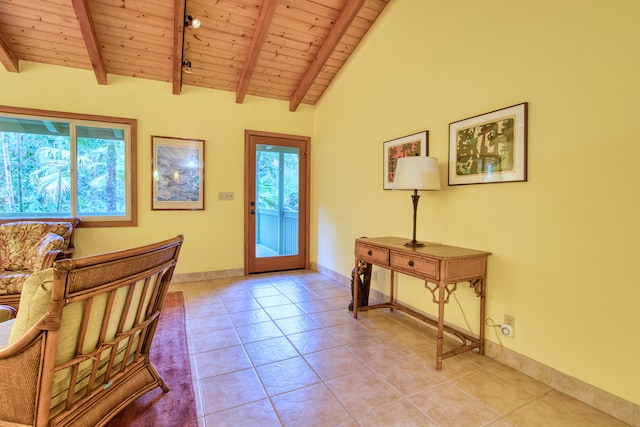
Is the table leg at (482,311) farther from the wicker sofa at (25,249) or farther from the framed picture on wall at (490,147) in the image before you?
the wicker sofa at (25,249)

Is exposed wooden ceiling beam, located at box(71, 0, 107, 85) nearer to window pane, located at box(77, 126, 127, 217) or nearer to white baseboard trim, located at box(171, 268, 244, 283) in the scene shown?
window pane, located at box(77, 126, 127, 217)

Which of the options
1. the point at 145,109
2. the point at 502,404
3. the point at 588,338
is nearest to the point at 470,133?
the point at 588,338

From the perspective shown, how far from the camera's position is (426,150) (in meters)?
2.96

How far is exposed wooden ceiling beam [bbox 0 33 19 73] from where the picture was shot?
322cm

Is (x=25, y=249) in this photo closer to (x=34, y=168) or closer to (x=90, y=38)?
(x=34, y=168)

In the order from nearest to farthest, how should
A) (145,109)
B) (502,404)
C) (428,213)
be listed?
(502,404) → (428,213) → (145,109)

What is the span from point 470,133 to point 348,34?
6.97 feet

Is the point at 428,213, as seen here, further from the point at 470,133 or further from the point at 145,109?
the point at 145,109

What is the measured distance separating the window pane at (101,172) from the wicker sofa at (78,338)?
269 cm

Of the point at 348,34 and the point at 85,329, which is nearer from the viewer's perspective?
the point at 85,329

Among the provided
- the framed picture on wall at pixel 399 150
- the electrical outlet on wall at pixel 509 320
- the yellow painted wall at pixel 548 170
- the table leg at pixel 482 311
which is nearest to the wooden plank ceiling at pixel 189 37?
the yellow painted wall at pixel 548 170

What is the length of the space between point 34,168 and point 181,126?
1692 mm

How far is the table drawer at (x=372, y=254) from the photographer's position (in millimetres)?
2795

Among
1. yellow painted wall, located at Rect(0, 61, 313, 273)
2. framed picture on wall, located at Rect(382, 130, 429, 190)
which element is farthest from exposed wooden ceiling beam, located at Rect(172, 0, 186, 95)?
framed picture on wall, located at Rect(382, 130, 429, 190)
